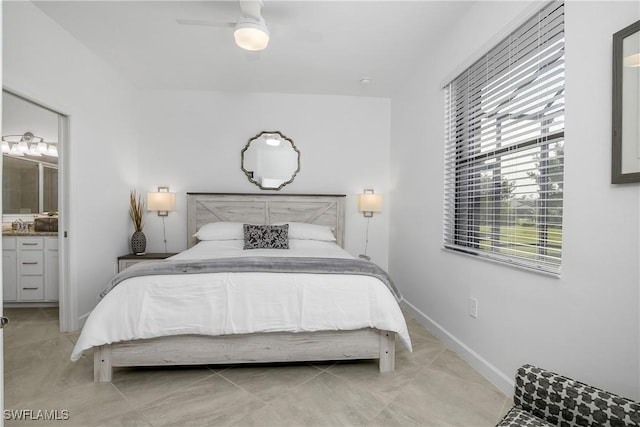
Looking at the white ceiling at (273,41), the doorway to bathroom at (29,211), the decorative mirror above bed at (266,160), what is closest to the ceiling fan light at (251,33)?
the white ceiling at (273,41)

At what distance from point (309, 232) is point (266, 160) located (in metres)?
1.17

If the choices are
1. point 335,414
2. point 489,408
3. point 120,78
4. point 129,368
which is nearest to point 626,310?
point 489,408

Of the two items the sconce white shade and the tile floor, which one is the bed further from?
the sconce white shade

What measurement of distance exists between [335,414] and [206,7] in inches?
115

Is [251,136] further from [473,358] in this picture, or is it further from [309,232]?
[473,358]

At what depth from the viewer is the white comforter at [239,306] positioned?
2035 millimetres

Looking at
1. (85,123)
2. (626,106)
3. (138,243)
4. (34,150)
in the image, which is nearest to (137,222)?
(138,243)

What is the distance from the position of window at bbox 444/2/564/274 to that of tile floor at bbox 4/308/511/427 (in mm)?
901

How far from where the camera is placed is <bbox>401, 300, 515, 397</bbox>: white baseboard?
2.00 meters

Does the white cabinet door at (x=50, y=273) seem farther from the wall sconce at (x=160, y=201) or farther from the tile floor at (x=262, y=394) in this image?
the tile floor at (x=262, y=394)

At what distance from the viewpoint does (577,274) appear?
156 centimetres

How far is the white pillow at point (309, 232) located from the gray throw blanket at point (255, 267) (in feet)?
4.75

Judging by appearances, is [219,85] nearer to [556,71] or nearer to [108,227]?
[108,227]

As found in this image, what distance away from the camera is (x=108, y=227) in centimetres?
355
